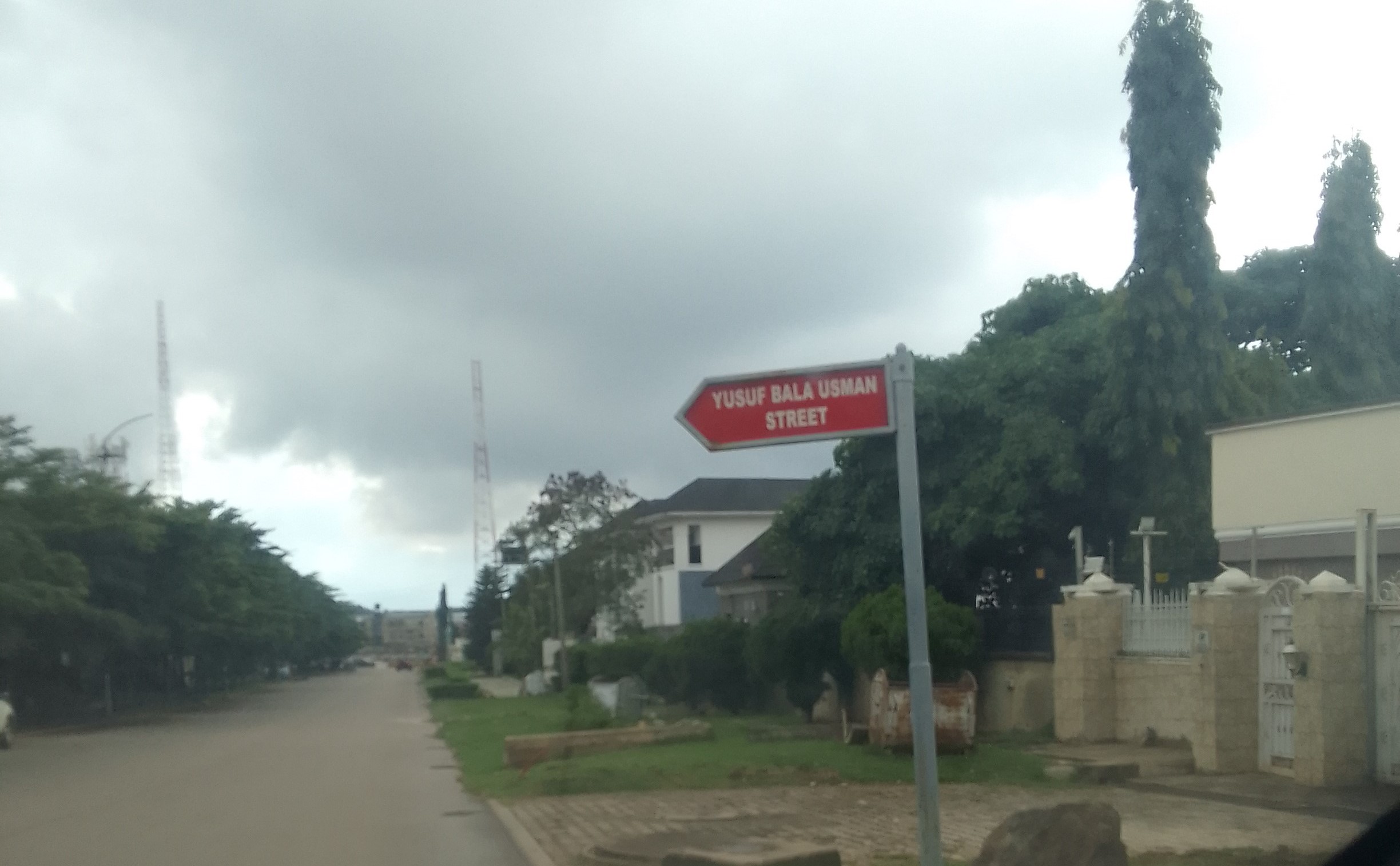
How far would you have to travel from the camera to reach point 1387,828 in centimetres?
716

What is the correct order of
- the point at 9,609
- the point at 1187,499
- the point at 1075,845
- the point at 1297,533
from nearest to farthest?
the point at 1075,845
the point at 1297,533
the point at 1187,499
the point at 9,609

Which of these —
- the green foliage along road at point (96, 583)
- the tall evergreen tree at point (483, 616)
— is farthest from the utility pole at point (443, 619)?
the green foliage along road at point (96, 583)

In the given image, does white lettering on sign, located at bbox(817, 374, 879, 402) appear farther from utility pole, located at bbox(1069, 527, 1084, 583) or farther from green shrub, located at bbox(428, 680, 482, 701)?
green shrub, located at bbox(428, 680, 482, 701)

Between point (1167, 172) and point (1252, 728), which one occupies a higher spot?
point (1167, 172)

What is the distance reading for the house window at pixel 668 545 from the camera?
189 feet

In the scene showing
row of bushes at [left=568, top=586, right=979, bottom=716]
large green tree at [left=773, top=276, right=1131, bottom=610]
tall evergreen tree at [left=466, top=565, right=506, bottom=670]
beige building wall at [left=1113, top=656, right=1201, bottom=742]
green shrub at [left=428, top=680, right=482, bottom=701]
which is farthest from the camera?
tall evergreen tree at [left=466, top=565, right=506, bottom=670]

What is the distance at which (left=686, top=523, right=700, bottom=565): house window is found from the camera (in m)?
58.6

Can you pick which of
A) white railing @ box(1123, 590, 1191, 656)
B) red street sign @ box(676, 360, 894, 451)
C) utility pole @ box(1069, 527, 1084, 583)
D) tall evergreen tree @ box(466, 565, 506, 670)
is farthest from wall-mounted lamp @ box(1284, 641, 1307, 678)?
tall evergreen tree @ box(466, 565, 506, 670)

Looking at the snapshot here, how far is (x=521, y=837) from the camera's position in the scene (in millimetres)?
13195

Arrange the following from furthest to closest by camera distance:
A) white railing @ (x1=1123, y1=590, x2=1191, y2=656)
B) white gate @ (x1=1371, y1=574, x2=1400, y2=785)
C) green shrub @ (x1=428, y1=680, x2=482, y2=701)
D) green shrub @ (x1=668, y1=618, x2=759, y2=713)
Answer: green shrub @ (x1=428, y1=680, x2=482, y2=701)
green shrub @ (x1=668, y1=618, x2=759, y2=713)
white railing @ (x1=1123, y1=590, x2=1191, y2=656)
white gate @ (x1=1371, y1=574, x2=1400, y2=785)

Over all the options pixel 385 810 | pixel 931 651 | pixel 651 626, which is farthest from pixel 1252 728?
pixel 651 626

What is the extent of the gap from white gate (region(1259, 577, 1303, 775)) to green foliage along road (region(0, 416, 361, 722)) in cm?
2904

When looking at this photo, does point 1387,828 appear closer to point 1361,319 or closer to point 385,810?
point 385,810

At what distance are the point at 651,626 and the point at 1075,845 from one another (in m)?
47.5
